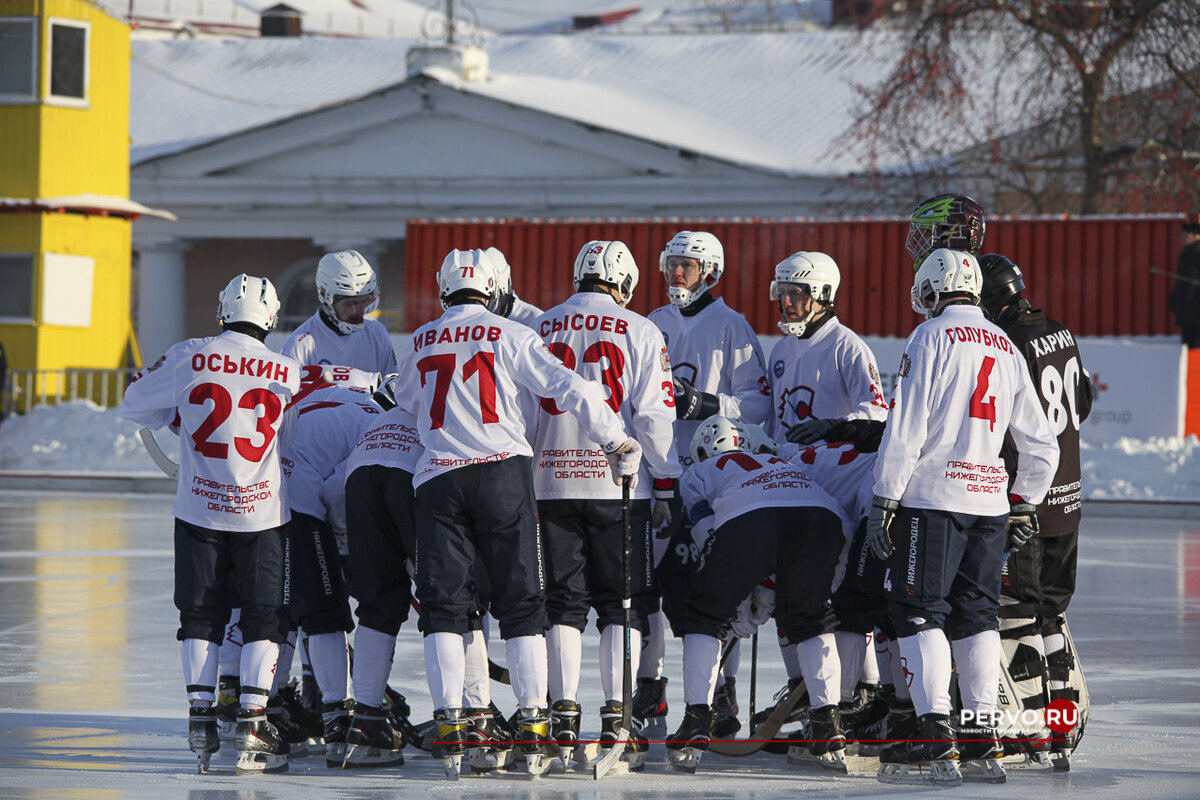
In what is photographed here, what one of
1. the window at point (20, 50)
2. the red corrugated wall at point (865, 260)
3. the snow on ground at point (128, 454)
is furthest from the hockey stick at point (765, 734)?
the window at point (20, 50)

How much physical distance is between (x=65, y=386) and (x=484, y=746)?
22554 millimetres

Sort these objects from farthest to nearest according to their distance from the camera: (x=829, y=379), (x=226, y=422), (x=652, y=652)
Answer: (x=829, y=379), (x=652, y=652), (x=226, y=422)

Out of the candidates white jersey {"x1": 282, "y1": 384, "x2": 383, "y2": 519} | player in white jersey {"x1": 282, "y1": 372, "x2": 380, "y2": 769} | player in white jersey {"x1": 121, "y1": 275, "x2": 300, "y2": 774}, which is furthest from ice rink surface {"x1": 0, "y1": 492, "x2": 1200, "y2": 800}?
white jersey {"x1": 282, "y1": 384, "x2": 383, "y2": 519}

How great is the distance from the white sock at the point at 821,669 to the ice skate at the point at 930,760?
0.42m

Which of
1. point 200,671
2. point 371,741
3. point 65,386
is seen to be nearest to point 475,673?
point 371,741

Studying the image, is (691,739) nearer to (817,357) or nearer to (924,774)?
(924,774)

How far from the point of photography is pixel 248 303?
7.44 meters

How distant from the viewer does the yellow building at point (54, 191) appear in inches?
1112

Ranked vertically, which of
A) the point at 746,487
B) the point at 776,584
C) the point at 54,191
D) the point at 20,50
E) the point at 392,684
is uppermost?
the point at 20,50

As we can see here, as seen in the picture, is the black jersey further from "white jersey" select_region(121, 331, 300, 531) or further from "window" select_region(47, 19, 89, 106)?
"window" select_region(47, 19, 89, 106)

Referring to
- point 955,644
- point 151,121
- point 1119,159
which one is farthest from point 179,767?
point 151,121

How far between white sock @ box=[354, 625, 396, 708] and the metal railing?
2027 centimetres

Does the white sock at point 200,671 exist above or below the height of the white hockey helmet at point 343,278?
below

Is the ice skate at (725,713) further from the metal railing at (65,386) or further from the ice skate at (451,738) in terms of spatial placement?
the metal railing at (65,386)
